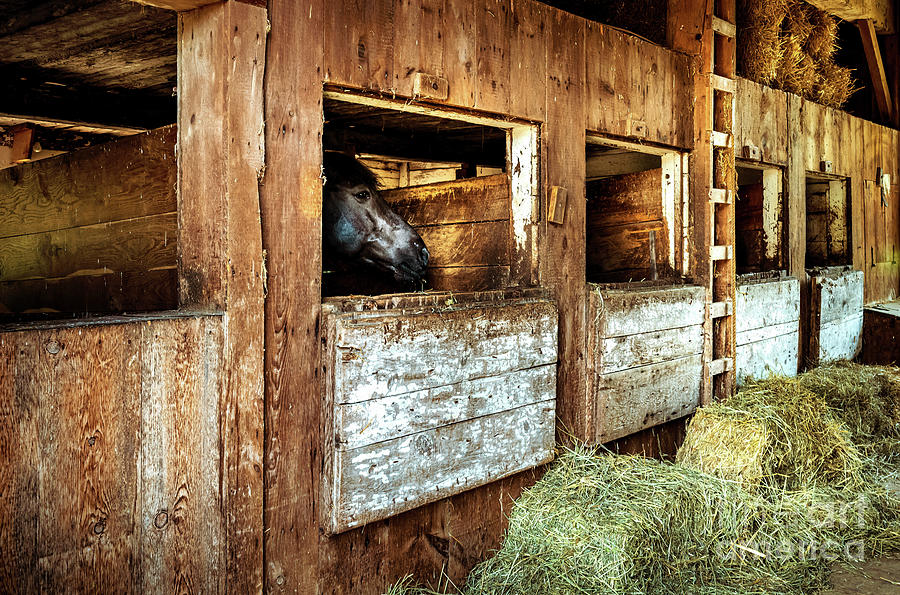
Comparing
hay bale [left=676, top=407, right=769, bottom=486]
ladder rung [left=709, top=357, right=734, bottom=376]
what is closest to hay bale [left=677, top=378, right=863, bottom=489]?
hay bale [left=676, top=407, right=769, bottom=486]

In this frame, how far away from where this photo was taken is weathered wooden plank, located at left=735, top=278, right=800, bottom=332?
4762 mm

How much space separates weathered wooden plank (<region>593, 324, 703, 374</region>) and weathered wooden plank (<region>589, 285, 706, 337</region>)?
1.3 inches

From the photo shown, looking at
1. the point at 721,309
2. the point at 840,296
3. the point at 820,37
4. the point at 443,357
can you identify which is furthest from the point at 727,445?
the point at 820,37

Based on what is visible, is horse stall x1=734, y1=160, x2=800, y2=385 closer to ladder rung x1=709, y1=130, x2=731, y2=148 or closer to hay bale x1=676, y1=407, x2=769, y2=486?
ladder rung x1=709, y1=130, x2=731, y2=148

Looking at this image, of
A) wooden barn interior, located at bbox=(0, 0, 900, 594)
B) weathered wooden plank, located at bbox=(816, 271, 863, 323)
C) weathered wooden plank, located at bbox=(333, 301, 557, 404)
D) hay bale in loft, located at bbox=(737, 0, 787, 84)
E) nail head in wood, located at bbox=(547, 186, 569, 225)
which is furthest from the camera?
weathered wooden plank, located at bbox=(816, 271, 863, 323)

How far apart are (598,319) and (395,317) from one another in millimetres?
1355

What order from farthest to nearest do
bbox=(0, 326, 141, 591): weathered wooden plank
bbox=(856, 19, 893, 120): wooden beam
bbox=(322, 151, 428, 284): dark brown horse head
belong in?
bbox=(856, 19, 893, 120): wooden beam
bbox=(322, 151, 428, 284): dark brown horse head
bbox=(0, 326, 141, 591): weathered wooden plank

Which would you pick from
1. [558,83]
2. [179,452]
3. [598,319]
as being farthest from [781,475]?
[179,452]

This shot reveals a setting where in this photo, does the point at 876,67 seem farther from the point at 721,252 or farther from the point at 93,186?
the point at 93,186

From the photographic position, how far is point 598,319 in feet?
11.2

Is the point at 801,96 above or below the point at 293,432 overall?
above

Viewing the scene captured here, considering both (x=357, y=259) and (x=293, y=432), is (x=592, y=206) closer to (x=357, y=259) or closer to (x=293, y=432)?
(x=357, y=259)

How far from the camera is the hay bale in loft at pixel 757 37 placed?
17.0ft

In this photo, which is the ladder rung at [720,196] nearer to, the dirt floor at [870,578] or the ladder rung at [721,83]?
the ladder rung at [721,83]
